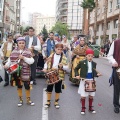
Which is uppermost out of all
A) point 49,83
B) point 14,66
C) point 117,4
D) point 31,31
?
point 117,4

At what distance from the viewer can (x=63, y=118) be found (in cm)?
540

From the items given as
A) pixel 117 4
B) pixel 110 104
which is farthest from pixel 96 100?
pixel 117 4

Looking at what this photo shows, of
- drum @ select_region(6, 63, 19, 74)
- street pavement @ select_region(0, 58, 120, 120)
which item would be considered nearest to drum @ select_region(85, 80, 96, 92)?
street pavement @ select_region(0, 58, 120, 120)

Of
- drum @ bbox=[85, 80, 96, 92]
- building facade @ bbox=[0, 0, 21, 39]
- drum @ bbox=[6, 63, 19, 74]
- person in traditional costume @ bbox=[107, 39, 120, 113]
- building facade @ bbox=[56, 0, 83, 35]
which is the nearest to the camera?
drum @ bbox=[85, 80, 96, 92]

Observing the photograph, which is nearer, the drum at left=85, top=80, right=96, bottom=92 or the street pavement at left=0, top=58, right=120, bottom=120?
the street pavement at left=0, top=58, right=120, bottom=120

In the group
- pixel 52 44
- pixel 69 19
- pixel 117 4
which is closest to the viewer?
pixel 52 44

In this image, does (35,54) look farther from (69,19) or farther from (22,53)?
(69,19)

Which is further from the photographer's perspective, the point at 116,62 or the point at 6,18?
the point at 6,18

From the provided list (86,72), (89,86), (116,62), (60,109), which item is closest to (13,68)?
(60,109)

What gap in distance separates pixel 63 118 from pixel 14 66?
5.49ft

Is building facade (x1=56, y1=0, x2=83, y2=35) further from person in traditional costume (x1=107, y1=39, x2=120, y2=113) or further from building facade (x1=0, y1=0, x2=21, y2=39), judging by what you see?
person in traditional costume (x1=107, y1=39, x2=120, y2=113)

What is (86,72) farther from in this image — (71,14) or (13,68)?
(71,14)

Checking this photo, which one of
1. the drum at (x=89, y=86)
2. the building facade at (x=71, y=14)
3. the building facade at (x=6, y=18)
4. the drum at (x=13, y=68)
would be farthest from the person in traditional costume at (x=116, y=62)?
the building facade at (x=71, y=14)

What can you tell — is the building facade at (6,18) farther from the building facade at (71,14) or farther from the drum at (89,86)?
the building facade at (71,14)
